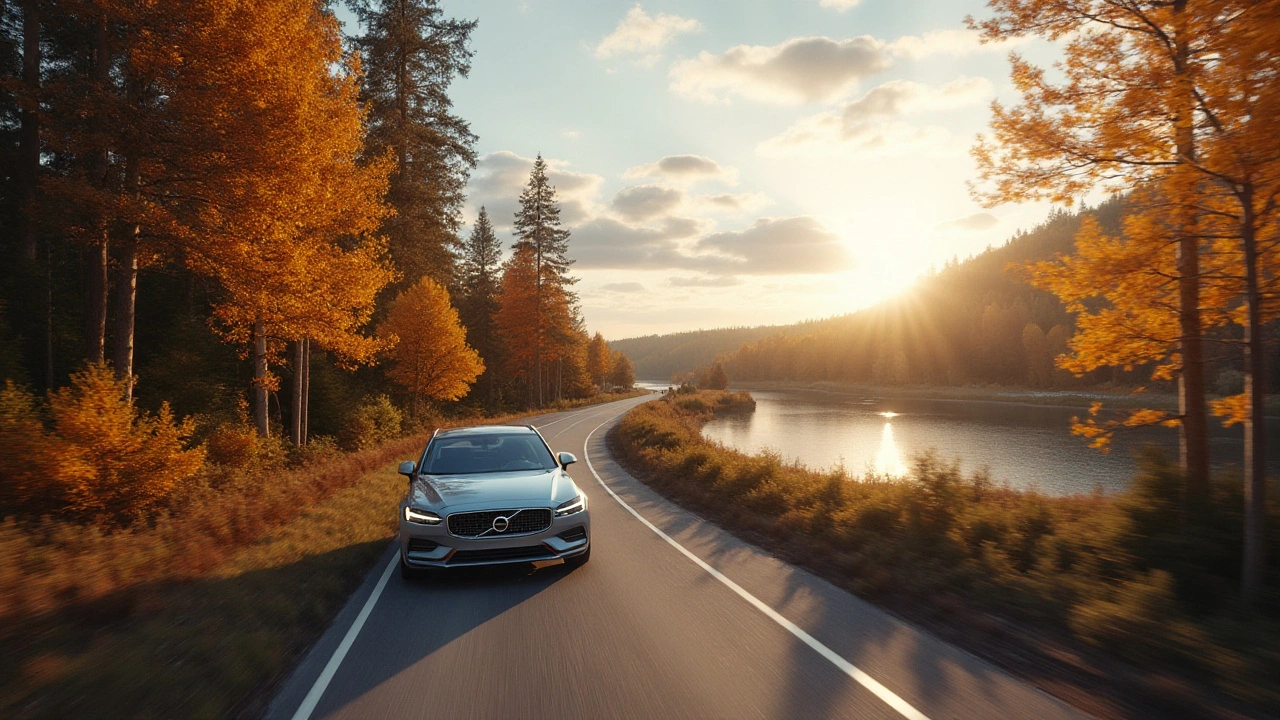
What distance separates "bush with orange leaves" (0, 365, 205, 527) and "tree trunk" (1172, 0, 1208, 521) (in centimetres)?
1094

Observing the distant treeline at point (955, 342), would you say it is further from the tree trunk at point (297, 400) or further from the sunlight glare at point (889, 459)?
the tree trunk at point (297, 400)

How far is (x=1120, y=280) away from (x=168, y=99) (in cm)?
1393

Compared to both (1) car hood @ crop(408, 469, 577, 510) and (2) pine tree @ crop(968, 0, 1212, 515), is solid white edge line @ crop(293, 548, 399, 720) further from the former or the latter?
(2) pine tree @ crop(968, 0, 1212, 515)

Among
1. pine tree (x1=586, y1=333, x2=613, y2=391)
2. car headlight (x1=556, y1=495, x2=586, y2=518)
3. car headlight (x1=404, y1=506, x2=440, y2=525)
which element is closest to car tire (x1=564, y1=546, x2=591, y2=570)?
car headlight (x1=556, y1=495, x2=586, y2=518)

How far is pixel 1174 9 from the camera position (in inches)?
246

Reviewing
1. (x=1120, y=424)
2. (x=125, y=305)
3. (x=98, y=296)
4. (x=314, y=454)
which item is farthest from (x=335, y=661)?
(x=314, y=454)

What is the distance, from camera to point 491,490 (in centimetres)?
687

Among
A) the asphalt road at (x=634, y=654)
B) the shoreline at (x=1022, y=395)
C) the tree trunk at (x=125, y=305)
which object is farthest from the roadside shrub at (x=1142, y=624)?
the shoreline at (x=1022, y=395)

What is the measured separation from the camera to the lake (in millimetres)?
22156

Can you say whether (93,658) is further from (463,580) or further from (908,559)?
(908,559)

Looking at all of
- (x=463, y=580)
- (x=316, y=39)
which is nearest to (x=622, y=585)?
(x=463, y=580)

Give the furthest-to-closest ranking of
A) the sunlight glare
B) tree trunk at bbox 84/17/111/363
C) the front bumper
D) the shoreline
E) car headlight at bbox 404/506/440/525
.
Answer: the shoreline
the sunlight glare
tree trunk at bbox 84/17/111/363
car headlight at bbox 404/506/440/525
the front bumper

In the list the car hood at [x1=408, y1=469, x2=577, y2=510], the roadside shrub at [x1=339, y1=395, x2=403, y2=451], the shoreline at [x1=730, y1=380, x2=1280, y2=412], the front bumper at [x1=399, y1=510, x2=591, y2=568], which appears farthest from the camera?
the shoreline at [x1=730, y1=380, x2=1280, y2=412]

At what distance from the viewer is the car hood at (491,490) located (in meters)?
6.52
